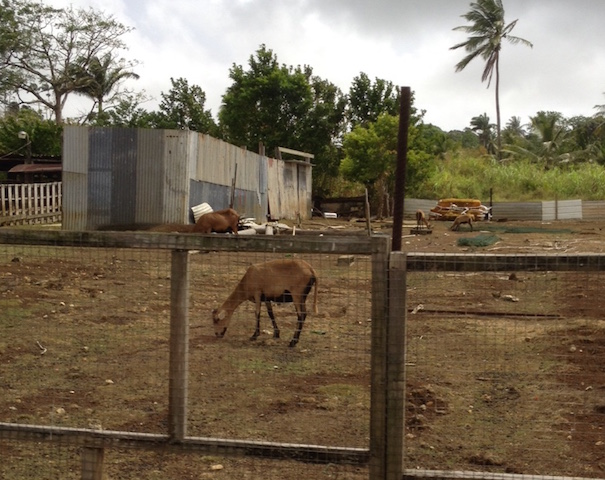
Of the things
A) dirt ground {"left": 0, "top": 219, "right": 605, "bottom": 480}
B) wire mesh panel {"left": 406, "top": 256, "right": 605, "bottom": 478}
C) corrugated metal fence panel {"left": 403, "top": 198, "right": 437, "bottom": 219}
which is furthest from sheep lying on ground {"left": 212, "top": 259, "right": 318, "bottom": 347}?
corrugated metal fence panel {"left": 403, "top": 198, "right": 437, "bottom": 219}

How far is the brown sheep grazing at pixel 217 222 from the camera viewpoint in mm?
21156

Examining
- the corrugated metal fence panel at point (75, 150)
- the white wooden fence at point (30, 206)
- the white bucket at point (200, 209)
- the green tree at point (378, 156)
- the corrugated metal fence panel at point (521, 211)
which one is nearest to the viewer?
the corrugated metal fence panel at point (75, 150)

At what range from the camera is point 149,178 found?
2470 centimetres

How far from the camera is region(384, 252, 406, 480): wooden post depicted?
13.1 feet

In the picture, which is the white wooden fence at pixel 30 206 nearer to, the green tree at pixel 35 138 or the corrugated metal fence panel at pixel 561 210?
the green tree at pixel 35 138

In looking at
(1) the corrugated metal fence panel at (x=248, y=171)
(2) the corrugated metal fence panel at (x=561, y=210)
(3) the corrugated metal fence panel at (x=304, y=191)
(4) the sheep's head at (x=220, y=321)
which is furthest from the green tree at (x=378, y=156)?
(4) the sheep's head at (x=220, y=321)

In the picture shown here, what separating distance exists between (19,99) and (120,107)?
262 inches

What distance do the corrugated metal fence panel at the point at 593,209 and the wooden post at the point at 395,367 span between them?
144 feet

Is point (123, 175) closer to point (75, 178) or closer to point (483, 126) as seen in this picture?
point (75, 178)

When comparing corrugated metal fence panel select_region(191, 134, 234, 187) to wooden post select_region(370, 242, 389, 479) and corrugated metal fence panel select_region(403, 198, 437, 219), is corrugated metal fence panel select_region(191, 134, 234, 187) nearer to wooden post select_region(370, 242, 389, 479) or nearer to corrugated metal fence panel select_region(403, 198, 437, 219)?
corrugated metal fence panel select_region(403, 198, 437, 219)

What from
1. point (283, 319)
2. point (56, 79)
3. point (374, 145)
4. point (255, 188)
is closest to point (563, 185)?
point (374, 145)

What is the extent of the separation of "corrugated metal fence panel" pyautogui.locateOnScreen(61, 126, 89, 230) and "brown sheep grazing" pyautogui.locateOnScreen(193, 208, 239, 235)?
189 inches

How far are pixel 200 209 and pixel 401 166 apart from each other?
2022 cm

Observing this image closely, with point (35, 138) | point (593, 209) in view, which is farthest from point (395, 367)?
point (593, 209)
